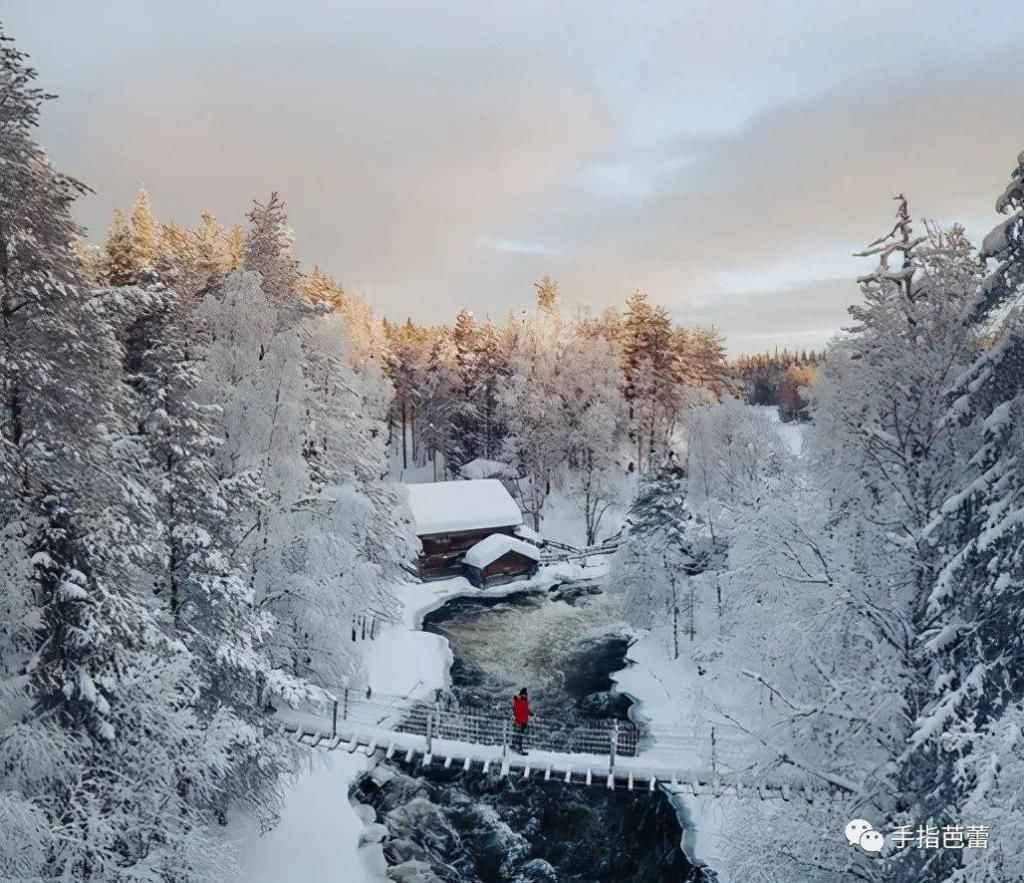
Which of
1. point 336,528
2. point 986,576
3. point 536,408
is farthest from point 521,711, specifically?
point 536,408

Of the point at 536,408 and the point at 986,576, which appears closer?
the point at 986,576

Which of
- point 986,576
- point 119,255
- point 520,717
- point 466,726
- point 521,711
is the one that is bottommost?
point 466,726

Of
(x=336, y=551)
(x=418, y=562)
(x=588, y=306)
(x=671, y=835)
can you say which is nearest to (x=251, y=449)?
(x=336, y=551)

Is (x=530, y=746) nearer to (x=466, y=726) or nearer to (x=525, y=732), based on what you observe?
(x=525, y=732)

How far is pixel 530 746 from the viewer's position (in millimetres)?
19625

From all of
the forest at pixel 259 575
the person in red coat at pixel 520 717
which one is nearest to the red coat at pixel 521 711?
the person in red coat at pixel 520 717

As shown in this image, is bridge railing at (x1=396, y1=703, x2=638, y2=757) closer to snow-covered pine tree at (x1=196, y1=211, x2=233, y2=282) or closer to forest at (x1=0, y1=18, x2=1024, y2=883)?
forest at (x1=0, y1=18, x2=1024, y2=883)

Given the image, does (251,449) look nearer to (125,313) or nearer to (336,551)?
(336,551)

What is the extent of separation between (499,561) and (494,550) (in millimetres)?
745

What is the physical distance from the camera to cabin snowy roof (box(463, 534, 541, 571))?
39844 mm

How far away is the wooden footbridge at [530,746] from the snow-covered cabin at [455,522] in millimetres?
19346

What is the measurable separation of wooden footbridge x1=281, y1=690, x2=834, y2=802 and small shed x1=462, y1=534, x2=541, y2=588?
59.3 feet

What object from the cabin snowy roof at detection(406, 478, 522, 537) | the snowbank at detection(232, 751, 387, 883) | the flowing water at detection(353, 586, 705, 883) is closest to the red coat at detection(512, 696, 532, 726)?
the flowing water at detection(353, 586, 705, 883)

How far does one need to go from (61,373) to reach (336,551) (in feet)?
30.2
